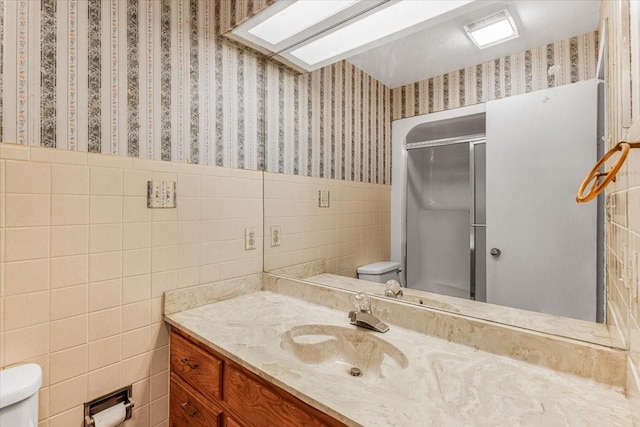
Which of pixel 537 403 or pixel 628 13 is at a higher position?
pixel 628 13

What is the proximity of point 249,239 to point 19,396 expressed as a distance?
953mm

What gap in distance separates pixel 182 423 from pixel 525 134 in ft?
5.21

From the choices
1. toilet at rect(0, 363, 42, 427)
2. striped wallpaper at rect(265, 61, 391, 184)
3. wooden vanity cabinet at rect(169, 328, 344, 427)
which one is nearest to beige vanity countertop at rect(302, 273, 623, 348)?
striped wallpaper at rect(265, 61, 391, 184)

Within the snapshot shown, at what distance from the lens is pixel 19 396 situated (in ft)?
2.81

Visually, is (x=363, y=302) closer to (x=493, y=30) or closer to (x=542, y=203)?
(x=542, y=203)

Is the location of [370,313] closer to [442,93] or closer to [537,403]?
[537,403]

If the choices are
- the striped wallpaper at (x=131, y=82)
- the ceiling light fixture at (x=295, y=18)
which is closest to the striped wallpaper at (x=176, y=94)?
the striped wallpaper at (x=131, y=82)

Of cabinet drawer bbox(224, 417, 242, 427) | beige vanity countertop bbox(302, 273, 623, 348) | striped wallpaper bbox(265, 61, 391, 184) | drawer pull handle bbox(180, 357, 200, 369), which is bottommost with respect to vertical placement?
cabinet drawer bbox(224, 417, 242, 427)

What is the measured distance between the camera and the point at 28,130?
1.01 metres

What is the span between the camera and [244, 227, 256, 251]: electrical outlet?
5.27ft

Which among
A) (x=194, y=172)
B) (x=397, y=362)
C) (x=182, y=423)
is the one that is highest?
(x=194, y=172)

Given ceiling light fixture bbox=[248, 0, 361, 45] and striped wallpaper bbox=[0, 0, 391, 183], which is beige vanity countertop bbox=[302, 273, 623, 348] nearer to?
striped wallpaper bbox=[0, 0, 391, 183]

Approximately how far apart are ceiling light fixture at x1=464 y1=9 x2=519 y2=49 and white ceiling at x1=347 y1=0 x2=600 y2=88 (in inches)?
0.6

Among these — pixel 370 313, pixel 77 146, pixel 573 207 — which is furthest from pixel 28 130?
pixel 573 207
